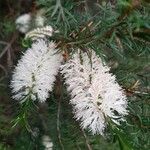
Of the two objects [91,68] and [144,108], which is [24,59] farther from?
[144,108]

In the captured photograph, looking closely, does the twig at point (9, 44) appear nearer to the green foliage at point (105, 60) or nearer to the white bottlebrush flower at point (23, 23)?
the white bottlebrush flower at point (23, 23)

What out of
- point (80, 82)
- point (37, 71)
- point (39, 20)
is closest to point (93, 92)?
point (80, 82)

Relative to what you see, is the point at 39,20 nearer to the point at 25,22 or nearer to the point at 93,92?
the point at 25,22

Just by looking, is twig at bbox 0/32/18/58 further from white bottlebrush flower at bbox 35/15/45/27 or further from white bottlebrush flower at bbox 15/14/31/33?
white bottlebrush flower at bbox 35/15/45/27

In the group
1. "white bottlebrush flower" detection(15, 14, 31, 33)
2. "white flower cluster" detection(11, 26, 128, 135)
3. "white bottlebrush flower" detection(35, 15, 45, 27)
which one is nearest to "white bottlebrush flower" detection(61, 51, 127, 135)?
"white flower cluster" detection(11, 26, 128, 135)

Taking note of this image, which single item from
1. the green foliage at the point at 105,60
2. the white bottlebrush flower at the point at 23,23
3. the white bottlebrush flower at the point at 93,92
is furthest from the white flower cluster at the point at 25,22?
the white bottlebrush flower at the point at 93,92

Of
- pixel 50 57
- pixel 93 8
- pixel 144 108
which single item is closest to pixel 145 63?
pixel 93 8
